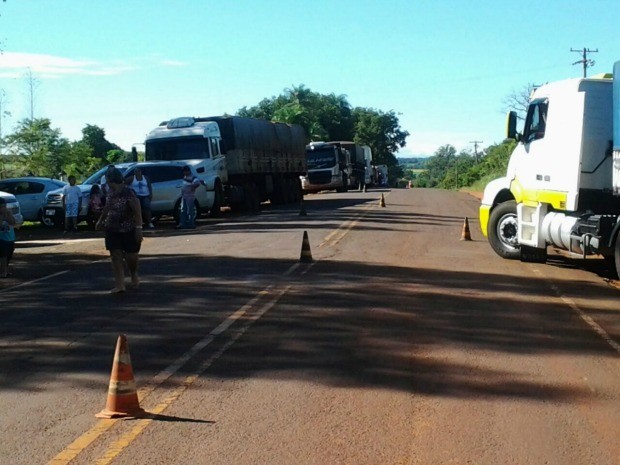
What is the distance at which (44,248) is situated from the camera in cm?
2120

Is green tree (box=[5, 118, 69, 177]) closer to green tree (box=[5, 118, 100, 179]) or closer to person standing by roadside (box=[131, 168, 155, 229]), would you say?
green tree (box=[5, 118, 100, 179])

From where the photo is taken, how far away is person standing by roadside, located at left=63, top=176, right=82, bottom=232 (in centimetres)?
2577

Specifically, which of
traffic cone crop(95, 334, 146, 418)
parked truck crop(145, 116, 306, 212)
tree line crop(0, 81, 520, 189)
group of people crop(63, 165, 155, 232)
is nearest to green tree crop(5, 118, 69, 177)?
tree line crop(0, 81, 520, 189)

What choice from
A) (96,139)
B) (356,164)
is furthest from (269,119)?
(356,164)

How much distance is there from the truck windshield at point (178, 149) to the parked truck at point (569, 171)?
15.5 metres

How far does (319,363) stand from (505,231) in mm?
9671

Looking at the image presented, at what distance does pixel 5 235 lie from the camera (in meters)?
15.1

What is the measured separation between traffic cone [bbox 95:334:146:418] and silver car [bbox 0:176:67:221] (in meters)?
22.9

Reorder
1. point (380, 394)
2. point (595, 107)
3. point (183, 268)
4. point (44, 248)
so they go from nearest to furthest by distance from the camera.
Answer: point (380, 394) → point (595, 107) → point (183, 268) → point (44, 248)

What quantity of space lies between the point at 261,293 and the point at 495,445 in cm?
673

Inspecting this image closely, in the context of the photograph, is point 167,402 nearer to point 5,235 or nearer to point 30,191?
point 5,235

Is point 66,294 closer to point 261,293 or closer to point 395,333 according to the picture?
point 261,293

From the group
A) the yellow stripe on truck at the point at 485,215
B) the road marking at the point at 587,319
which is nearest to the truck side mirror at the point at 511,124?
the yellow stripe on truck at the point at 485,215

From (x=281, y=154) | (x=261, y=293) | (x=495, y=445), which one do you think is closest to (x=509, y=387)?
(x=495, y=445)
